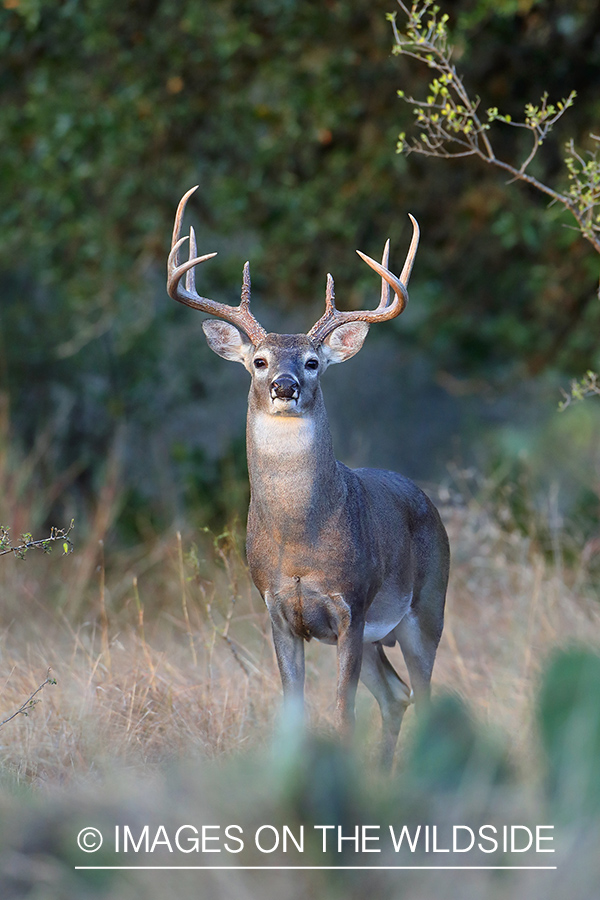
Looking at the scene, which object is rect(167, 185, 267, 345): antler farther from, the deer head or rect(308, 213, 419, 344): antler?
rect(308, 213, 419, 344): antler

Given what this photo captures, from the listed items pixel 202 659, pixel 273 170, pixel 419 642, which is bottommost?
pixel 202 659

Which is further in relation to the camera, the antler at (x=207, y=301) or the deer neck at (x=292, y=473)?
the antler at (x=207, y=301)

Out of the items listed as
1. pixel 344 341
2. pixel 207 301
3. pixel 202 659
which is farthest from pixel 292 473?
pixel 202 659

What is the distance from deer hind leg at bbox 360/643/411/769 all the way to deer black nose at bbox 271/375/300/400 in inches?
54.1

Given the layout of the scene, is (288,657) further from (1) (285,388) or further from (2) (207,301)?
(2) (207,301)

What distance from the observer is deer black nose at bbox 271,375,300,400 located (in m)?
4.05

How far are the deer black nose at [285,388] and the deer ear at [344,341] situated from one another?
41cm

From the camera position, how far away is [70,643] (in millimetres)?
5734

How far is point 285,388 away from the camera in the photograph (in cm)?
405

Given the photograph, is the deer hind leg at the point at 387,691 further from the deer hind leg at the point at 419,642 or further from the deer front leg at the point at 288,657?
the deer front leg at the point at 288,657

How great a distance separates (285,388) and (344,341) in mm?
537

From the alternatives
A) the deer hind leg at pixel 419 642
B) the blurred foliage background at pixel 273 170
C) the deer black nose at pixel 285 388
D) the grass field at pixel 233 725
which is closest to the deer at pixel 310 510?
the deer black nose at pixel 285 388

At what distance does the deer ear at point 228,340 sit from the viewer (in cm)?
448

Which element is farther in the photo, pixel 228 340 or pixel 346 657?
pixel 228 340
